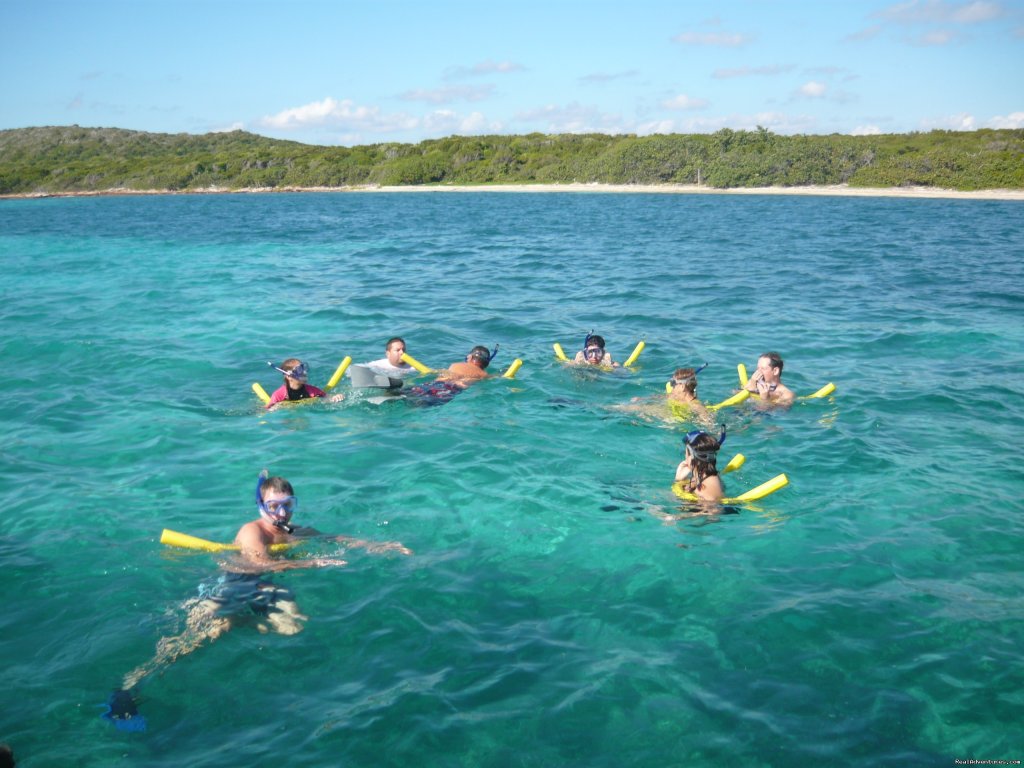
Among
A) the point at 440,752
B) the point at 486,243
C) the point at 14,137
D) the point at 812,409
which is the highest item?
the point at 14,137

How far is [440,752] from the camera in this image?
4.98 m

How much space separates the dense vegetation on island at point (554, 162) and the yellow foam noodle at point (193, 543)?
77.9m

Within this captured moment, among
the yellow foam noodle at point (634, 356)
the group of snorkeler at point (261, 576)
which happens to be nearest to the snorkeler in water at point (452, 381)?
the yellow foam noodle at point (634, 356)

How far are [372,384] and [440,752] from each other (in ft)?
24.0

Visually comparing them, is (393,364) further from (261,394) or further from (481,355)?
(261,394)

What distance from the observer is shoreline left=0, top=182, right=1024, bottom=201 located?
67625 mm

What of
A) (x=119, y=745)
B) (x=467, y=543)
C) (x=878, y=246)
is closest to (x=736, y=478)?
(x=467, y=543)

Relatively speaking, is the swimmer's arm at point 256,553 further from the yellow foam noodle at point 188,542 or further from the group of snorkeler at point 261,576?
the yellow foam noodle at point 188,542

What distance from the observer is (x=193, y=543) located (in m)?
6.64

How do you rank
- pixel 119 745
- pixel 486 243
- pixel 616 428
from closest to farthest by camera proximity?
pixel 119 745, pixel 616 428, pixel 486 243

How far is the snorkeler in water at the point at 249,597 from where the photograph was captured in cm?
564

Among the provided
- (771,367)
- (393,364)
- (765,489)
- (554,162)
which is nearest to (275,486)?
(765,489)

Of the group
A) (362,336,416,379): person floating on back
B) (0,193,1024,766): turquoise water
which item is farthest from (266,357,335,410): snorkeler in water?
(362,336,416,379): person floating on back

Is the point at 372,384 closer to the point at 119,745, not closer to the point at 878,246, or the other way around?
the point at 119,745
